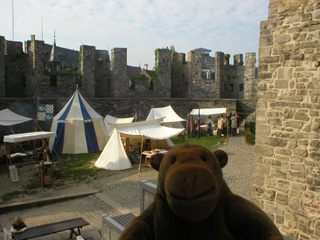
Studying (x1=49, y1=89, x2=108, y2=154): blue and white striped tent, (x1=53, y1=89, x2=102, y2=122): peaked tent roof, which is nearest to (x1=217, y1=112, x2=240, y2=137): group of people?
(x1=49, y1=89, x2=108, y2=154): blue and white striped tent

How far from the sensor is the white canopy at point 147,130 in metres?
12.1

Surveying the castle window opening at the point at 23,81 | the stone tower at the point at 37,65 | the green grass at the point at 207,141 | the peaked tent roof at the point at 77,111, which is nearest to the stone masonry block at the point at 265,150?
the green grass at the point at 207,141

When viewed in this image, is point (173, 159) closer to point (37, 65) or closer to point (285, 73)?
point (285, 73)

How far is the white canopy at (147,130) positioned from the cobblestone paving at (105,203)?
53.4 inches

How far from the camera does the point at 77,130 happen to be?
15.2 m

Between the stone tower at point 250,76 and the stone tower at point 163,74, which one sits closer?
the stone tower at point 163,74

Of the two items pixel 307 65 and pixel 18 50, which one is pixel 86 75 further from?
pixel 307 65

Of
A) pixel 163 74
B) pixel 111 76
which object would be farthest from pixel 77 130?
pixel 163 74

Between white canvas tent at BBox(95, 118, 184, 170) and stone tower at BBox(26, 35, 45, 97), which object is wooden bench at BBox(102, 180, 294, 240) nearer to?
white canvas tent at BBox(95, 118, 184, 170)

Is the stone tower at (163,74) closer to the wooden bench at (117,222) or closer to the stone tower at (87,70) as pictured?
the stone tower at (87,70)

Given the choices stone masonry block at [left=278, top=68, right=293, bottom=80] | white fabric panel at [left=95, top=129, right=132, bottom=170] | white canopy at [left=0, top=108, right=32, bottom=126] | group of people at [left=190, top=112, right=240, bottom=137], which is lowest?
white fabric panel at [left=95, top=129, right=132, bottom=170]

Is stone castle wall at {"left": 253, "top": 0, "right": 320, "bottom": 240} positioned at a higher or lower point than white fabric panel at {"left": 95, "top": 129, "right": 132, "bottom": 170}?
higher

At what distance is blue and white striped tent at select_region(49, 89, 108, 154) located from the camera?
14.9 m

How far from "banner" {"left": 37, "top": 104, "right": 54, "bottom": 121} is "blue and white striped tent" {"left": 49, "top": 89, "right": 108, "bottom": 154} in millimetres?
430
